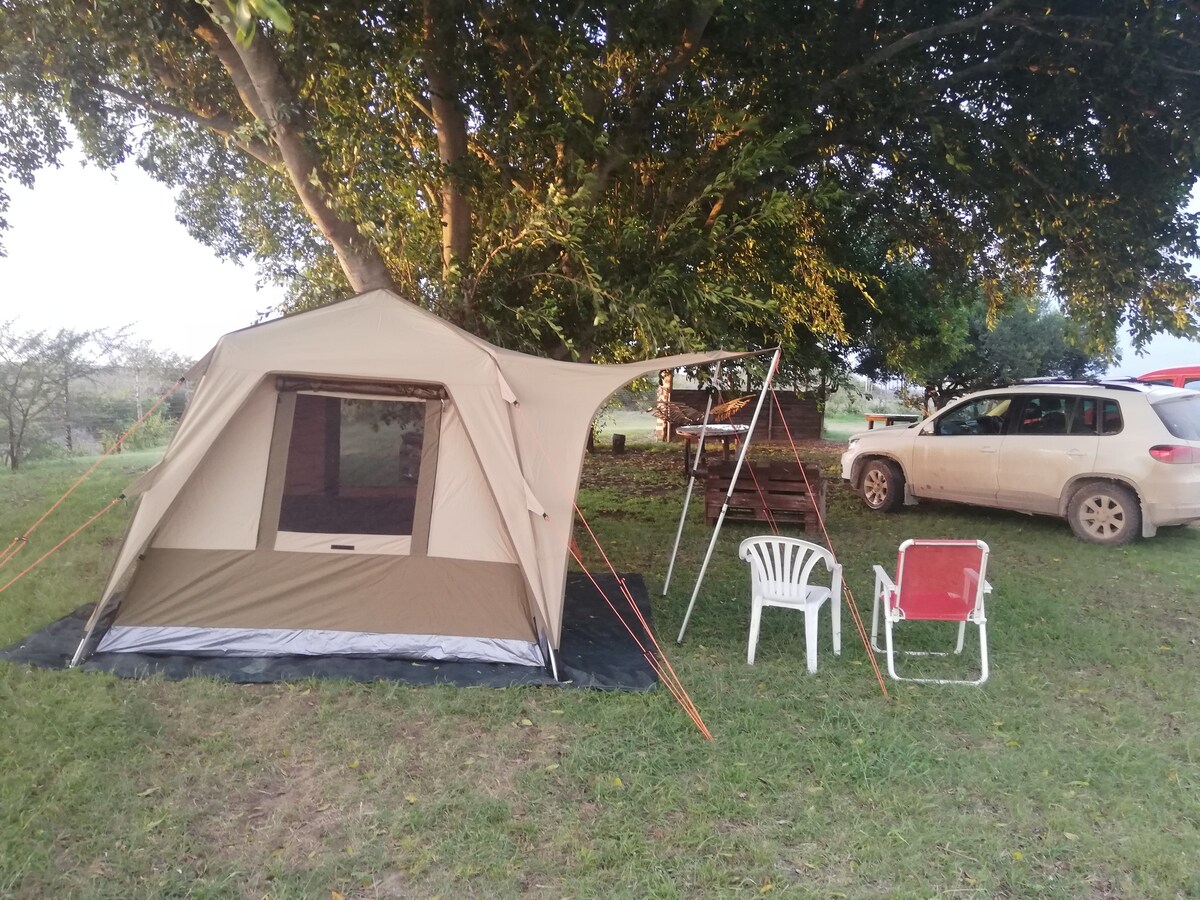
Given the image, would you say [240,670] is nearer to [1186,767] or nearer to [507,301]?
[507,301]

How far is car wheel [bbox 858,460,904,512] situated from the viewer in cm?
1026

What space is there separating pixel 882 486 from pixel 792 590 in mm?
5753

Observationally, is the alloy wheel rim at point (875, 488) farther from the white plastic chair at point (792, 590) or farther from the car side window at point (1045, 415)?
the white plastic chair at point (792, 590)

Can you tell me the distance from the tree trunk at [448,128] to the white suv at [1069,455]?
592 cm

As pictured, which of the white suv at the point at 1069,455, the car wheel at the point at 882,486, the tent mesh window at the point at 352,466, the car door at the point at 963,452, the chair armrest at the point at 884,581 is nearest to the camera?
the chair armrest at the point at 884,581

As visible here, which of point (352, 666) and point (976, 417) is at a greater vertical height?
point (976, 417)

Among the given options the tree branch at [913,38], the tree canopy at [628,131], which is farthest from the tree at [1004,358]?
the tree branch at [913,38]

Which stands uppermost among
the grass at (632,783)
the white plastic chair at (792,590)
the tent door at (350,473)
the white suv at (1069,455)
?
the white suv at (1069,455)

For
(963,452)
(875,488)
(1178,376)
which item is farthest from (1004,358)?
(963,452)

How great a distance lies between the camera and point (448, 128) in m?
7.24

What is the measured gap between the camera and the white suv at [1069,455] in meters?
7.89

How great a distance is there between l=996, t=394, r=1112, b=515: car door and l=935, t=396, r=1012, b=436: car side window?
18 centimetres

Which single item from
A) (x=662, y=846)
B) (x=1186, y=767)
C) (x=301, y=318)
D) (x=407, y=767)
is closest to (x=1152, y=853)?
(x=1186, y=767)

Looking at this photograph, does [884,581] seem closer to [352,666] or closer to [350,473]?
[352,666]
